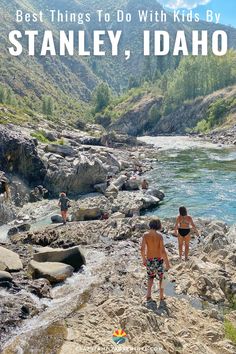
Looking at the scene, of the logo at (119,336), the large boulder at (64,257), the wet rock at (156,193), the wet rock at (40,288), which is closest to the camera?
the logo at (119,336)

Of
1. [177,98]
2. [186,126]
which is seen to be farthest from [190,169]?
[177,98]

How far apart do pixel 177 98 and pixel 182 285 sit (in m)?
164

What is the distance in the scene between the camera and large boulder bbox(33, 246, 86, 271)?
20.0 metres

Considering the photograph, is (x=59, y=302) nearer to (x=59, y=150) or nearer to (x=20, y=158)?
(x=20, y=158)

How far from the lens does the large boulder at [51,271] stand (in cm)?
1806

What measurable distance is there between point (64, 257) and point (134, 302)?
5870mm

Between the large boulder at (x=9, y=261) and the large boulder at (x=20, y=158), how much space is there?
939 inches

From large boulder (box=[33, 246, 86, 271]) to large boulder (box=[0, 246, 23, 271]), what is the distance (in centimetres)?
105

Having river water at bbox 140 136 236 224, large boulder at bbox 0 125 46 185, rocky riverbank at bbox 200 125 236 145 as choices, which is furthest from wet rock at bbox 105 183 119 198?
rocky riverbank at bbox 200 125 236 145

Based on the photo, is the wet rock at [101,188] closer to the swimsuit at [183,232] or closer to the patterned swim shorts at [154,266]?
the swimsuit at [183,232]

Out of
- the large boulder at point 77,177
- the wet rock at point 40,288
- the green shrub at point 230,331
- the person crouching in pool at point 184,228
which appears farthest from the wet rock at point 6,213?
the green shrub at point 230,331

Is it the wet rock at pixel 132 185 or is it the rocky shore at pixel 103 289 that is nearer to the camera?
the rocky shore at pixel 103 289

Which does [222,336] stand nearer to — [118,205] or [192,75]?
[118,205]

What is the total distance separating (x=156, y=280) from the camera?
17953 mm
